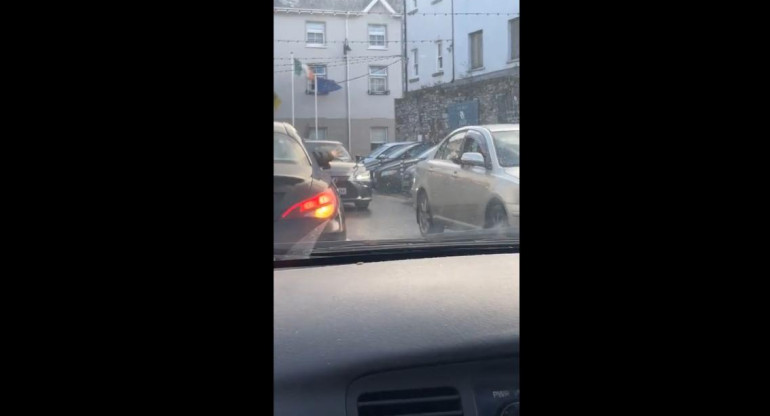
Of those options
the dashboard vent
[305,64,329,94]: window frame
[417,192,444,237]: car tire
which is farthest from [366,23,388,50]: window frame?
the dashboard vent

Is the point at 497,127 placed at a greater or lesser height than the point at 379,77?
lesser

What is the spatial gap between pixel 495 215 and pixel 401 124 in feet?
5.57

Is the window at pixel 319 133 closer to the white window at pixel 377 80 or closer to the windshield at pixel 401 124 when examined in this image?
the windshield at pixel 401 124

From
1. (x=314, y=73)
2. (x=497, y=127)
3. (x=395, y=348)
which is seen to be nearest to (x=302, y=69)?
(x=314, y=73)

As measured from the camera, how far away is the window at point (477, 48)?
5.84 m

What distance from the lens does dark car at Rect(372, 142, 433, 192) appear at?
600 cm

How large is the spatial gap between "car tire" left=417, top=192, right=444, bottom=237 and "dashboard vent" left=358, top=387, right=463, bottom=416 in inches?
95.2

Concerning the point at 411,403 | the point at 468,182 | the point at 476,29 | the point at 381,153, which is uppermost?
the point at 476,29

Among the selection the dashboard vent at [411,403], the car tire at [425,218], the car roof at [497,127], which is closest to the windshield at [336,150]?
the car tire at [425,218]

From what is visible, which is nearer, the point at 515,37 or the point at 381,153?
the point at 515,37

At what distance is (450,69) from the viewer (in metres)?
6.19

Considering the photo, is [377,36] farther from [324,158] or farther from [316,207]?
[316,207]

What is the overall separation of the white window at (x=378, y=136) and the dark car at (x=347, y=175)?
52 cm
